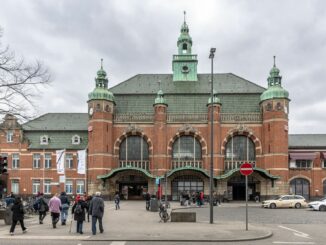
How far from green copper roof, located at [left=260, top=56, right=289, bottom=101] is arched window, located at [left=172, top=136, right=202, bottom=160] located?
1014 cm

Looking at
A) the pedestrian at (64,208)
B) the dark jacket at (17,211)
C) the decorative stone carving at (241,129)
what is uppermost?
the decorative stone carving at (241,129)

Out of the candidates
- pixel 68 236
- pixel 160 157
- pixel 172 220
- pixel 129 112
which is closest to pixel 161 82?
pixel 129 112

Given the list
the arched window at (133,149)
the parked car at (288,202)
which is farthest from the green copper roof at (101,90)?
the parked car at (288,202)

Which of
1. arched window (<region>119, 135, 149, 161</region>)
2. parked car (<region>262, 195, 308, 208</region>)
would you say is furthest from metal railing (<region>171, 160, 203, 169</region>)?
parked car (<region>262, 195, 308, 208</region>)

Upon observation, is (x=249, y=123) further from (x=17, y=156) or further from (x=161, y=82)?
(x=17, y=156)

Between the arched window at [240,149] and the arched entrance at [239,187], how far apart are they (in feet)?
8.56

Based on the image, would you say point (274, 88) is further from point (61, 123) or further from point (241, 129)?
point (61, 123)

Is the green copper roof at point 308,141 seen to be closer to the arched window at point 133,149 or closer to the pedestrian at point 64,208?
the arched window at point 133,149

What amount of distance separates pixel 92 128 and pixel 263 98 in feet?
71.1

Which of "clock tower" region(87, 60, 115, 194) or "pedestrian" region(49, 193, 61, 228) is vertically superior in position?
"clock tower" region(87, 60, 115, 194)

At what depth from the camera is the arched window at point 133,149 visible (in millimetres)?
60938

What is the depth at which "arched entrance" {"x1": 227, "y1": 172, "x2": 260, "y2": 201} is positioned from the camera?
5888cm

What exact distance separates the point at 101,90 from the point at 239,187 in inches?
837

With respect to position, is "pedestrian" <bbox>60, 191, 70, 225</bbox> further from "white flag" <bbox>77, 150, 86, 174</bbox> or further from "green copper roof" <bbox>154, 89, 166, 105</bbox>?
"green copper roof" <bbox>154, 89, 166, 105</bbox>
